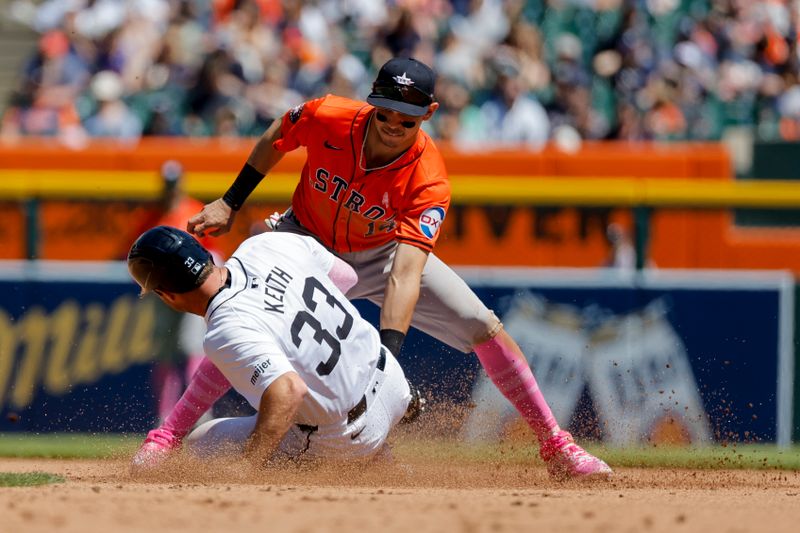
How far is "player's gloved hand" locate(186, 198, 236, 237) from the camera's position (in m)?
6.73

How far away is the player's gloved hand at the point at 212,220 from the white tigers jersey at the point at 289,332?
71 centimetres

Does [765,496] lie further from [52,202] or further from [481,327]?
[52,202]

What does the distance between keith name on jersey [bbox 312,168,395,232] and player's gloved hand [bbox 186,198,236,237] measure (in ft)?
1.55

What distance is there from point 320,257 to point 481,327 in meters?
1.02

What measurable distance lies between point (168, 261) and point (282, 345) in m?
0.57

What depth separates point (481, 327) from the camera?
6852 millimetres

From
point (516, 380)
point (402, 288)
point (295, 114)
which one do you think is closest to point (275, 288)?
point (402, 288)

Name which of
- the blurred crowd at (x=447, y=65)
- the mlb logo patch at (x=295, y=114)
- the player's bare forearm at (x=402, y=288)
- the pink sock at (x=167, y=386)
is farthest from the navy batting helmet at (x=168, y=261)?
the blurred crowd at (x=447, y=65)

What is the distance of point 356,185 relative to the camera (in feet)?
21.6

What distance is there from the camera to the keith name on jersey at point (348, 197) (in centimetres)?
664

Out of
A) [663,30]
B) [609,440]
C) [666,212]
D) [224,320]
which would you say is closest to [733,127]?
[663,30]

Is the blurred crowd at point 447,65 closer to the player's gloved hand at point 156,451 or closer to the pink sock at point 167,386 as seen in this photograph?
the pink sock at point 167,386

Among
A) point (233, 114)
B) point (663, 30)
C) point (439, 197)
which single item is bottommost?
point (233, 114)

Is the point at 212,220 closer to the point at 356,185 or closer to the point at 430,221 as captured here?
the point at 356,185
